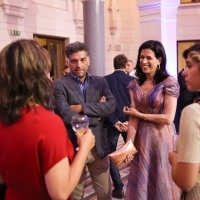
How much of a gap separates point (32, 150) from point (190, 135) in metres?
0.62

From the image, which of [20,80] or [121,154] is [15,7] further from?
[20,80]

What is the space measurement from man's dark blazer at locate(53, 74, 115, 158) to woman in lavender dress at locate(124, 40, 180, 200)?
0.23m

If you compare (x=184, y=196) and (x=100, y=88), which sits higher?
(x=100, y=88)

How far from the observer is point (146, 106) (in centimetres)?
264

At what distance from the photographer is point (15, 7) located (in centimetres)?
625

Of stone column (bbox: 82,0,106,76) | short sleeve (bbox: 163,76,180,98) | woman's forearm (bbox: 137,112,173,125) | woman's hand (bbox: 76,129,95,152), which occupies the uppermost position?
stone column (bbox: 82,0,106,76)

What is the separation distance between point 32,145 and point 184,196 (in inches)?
28.4

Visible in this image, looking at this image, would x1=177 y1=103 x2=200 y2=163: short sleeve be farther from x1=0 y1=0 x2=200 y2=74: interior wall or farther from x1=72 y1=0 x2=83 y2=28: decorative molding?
x1=72 y1=0 x2=83 y2=28: decorative molding

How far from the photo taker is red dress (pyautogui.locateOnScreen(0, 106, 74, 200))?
3.98 feet

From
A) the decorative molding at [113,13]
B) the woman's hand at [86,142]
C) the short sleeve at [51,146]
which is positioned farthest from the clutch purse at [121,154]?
the decorative molding at [113,13]

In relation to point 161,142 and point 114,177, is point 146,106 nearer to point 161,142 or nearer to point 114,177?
point 161,142

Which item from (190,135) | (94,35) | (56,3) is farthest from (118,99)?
(56,3)

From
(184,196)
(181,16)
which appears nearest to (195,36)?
(181,16)

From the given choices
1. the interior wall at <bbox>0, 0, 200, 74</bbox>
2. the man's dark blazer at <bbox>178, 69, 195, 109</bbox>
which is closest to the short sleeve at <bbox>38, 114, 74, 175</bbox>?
the man's dark blazer at <bbox>178, 69, 195, 109</bbox>
